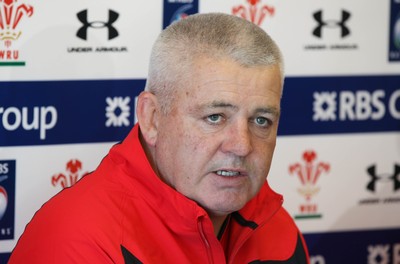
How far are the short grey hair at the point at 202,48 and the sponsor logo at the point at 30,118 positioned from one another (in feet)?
2.24

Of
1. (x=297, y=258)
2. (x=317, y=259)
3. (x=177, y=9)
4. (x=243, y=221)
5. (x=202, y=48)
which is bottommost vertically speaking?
(x=317, y=259)

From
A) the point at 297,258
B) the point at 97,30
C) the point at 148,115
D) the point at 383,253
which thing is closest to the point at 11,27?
the point at 97,30

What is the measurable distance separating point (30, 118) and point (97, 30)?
1.03ft

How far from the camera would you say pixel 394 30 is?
9.96 feet

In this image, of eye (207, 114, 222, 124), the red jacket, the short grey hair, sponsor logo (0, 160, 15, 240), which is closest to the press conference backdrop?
sponsor logo (0, 160, 15, 240)

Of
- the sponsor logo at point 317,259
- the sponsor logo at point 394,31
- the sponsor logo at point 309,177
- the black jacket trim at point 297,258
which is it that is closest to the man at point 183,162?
the black jacket trim at point 297,258

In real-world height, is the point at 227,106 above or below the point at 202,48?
below

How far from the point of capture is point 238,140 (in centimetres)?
184

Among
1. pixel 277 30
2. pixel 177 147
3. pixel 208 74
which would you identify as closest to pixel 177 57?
pixel 208 74

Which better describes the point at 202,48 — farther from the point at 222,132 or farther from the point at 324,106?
the point at 324,106

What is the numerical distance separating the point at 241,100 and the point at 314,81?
1122 millimetres

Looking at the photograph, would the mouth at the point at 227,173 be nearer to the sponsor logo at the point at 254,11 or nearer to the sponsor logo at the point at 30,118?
the sponsor logo at the point at 30,118

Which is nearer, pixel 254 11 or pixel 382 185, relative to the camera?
pixel 254 11

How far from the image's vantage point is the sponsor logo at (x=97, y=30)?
2533 millimetres
